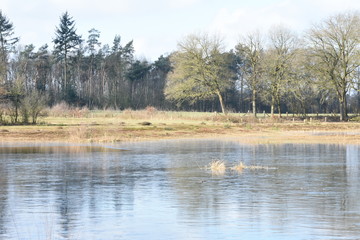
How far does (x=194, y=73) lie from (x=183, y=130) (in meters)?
22.3

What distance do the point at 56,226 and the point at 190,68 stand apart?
64539 mm

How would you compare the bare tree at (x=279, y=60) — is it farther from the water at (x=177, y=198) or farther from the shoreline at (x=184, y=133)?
the water at (x=177, y=198)

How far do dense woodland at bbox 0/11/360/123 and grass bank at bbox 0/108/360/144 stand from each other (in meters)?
4.84

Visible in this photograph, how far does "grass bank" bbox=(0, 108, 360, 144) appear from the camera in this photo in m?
47.4

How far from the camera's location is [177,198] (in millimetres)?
18078

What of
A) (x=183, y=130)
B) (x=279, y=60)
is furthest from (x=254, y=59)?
(x=183, y=130)

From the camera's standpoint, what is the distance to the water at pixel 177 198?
13.4 metres

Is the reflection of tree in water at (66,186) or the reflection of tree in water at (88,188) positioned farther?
the reflection of tree in water at (88,188)

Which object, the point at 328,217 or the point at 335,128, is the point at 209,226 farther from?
the point at 335,128

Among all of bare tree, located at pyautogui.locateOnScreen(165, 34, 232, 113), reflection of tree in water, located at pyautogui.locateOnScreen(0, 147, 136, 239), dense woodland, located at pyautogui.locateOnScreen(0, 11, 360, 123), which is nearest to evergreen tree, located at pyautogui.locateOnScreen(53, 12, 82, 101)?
dense woodland, located at pyautogui.locateOnScreen(0, 11, 360, 123)

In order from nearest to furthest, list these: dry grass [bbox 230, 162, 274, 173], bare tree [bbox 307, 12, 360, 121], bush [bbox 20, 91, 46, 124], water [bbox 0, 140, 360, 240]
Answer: water [bbox 0, 140, 360, 240]
dry grass [bbox 230, 162, 274, 173]
bush [bbox 20, 91, 46, 124]
bare tree [bbox 307, 12, 360, 121]

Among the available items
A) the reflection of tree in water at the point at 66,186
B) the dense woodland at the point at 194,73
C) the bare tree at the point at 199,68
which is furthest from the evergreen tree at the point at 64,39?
the reflection of tree in water at the point at 66,186

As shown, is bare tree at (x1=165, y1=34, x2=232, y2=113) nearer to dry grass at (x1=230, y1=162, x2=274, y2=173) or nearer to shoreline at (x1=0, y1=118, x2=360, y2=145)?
shoreline at (x1=0, y1=118, x2=360, y2=145)

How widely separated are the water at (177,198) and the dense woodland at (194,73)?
107 feet
